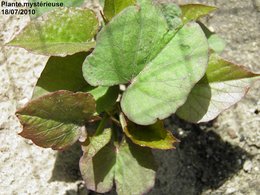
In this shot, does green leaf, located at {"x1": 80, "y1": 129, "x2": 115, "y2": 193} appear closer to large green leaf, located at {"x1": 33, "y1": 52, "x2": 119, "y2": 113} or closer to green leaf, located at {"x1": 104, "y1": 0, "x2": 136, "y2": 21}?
large green leaf, located at {"x1": 33, "y1": 52, "x2": 119, "y2": 113}

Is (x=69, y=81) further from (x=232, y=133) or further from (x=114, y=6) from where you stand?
(x=232, y=133)

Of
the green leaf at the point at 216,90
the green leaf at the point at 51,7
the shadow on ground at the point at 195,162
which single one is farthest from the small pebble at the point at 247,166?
the green leaf at the point at 51,7

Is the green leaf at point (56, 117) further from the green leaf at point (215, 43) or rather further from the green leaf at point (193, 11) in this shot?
the green leaf at point (215, 43)

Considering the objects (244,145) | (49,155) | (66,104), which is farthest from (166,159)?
(66,104)

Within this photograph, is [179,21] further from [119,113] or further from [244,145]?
[244,145]

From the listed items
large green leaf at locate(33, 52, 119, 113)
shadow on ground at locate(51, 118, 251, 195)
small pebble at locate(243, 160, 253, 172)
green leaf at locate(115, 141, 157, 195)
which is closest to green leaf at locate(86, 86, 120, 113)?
large green leaf at locate(33, 52, 119, 113)

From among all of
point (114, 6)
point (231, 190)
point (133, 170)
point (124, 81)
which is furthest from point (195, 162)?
point (114, 6)
